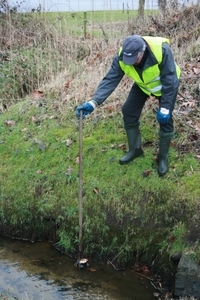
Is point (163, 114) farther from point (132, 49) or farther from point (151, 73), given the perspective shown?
point (132, 49)

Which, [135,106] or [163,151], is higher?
[135,106]

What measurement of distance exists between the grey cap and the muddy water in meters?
2.57

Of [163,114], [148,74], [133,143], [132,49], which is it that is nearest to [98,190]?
[133,143]

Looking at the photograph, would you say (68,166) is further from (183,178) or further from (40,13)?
(40,13)

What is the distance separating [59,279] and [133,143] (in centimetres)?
206

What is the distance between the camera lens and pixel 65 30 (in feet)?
33.7

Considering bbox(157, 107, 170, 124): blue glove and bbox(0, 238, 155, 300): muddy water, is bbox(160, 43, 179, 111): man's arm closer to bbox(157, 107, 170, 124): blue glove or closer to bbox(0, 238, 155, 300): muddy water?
bbox(157, 107, 170, 124): blue glove

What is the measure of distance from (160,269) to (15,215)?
2.20 metres

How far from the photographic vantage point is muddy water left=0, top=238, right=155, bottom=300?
4.84 meters

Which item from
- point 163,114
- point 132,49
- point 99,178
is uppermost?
point 132,49

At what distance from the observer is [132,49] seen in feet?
15.3

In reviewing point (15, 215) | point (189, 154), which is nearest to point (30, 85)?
point (15, 215)

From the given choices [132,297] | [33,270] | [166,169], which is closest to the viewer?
[132,297]

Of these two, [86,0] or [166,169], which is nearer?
[166,169]
